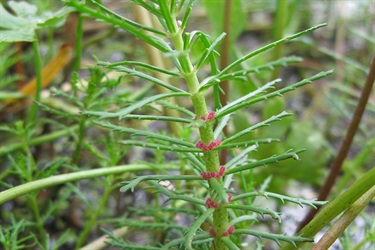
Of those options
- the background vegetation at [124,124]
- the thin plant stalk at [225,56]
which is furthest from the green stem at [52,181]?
the thin plant stalk at [225,56]

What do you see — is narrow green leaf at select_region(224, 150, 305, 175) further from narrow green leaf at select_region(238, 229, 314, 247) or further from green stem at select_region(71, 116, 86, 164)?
green stem at select_region(71, 116, 86, 164)

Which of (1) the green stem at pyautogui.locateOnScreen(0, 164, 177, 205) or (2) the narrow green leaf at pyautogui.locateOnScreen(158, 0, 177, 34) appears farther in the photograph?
(1) the green stem at pyautogui.locateOnScreen(0, 164, 177, 205)

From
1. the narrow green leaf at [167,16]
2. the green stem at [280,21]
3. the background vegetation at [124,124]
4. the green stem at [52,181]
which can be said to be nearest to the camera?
the narrow green leaf at [167,16]

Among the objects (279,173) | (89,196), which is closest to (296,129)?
(279,173)

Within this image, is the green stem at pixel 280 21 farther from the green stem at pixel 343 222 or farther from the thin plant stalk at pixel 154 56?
the green stem at pixel 343 222

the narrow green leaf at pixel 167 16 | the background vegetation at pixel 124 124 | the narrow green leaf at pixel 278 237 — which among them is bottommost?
the background vegetation at pixel 124 124

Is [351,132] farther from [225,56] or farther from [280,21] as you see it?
[280,21]

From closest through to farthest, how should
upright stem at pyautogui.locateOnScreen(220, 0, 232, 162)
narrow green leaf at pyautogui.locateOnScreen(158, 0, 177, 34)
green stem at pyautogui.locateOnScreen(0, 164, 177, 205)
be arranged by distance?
narrow green leaf at pyautogui.locateOnScreen(158, 0, 177, 34), green stem at pyautogui.locateOnScreen(0, 164, 177, 205), upright stem at pyautogui.locateOnScreen(220, 0, 232, 162)

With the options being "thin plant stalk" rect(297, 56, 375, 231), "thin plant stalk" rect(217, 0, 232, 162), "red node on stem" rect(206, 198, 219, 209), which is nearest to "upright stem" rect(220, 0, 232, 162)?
"thin plant stalk" rect(217, 0, 232, 162)

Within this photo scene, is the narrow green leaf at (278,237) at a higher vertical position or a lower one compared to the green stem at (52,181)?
higher

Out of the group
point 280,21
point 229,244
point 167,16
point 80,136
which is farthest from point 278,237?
point 280,21

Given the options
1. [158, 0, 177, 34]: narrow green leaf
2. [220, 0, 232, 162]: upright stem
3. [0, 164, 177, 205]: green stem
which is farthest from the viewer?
[220, 0, 232, 162]: upright stem

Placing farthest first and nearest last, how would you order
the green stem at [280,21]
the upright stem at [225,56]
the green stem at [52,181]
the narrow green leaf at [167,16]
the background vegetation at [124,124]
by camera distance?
the green stem at [280,21] < the upright stem at [225,56] < the background vegetation at [124,124] < the green stem at [52,181] < the narrow green leaf at [167,16]

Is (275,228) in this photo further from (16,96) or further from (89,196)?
(16,96)
